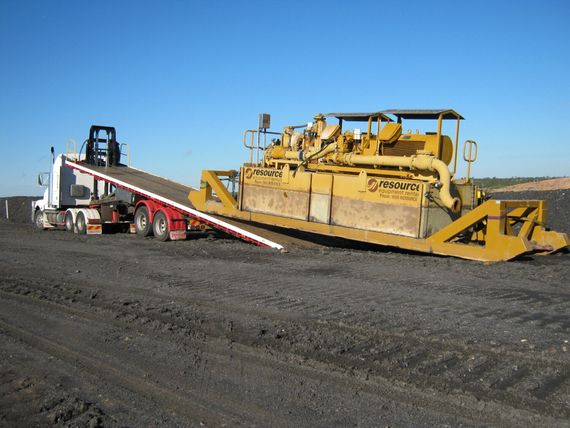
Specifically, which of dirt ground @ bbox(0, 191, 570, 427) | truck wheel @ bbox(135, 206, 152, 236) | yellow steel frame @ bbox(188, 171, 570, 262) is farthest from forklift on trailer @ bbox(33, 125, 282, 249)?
dirt ground @ bbox(0, 191, 570, 427)

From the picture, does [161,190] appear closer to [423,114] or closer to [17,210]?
[423,114]

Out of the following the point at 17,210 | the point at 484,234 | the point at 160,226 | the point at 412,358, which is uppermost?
the point at 484,234

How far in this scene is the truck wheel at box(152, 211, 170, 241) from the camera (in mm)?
16391

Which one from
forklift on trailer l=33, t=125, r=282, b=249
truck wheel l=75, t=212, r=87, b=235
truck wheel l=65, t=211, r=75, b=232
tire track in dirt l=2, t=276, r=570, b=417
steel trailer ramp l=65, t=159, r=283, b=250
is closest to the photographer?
tire track in dirt l=2, t=276, r=570, b=417

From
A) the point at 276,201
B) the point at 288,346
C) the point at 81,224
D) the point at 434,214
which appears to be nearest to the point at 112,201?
the point at 81,224

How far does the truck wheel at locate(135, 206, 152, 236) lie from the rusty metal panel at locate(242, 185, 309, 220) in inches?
145

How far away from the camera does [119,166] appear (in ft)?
70.4

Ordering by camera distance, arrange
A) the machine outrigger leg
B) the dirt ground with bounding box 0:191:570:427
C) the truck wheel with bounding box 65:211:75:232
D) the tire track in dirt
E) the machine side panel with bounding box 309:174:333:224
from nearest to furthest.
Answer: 1. the dirt ground with bounding box 0:191:570:427
2. the tire track in dirt
3. the machine outrigger leg
4. the machine side panel with bounding box 309:174:333:224
5. the truck wheel with bounding box 65:211:75:232

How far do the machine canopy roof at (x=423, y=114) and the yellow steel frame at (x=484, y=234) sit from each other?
92.3 inches

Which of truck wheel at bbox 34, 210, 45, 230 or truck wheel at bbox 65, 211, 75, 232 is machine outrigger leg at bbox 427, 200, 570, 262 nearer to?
truck wheel at bbox 65, 211, 75, 232

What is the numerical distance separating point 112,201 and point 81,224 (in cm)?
141

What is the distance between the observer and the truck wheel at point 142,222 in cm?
1723

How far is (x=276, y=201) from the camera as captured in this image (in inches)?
565

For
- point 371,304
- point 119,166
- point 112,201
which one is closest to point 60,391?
point 371,304
